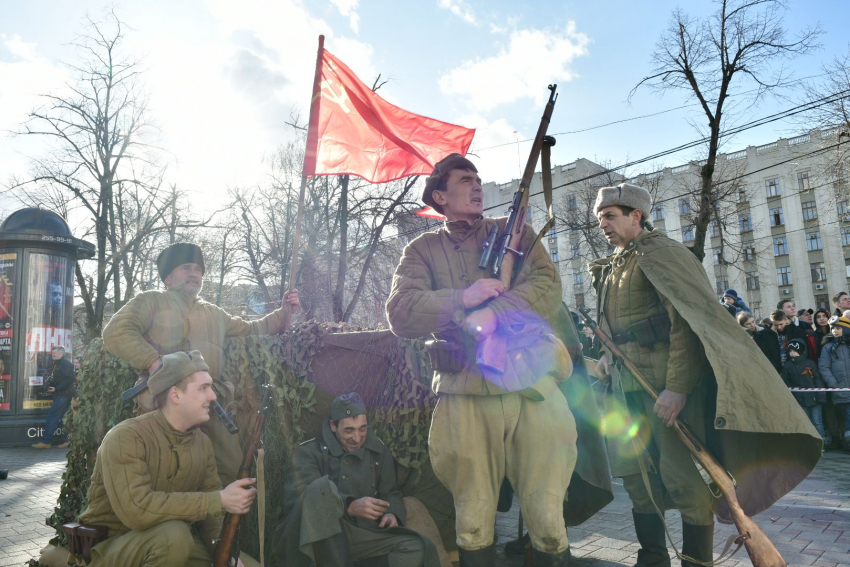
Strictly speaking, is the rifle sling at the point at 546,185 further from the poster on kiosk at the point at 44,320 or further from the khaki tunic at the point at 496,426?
the poster on kiosk at the point at 44,320

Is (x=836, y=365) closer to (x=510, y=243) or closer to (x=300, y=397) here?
(x=300, y=397)

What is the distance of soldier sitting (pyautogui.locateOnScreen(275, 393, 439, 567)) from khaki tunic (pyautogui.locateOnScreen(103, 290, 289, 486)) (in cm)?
60

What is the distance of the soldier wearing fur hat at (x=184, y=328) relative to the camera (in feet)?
13.5

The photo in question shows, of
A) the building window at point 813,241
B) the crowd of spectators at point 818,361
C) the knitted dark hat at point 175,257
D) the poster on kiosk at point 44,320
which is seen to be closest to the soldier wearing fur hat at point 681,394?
the knitted dark hat at point 175,257

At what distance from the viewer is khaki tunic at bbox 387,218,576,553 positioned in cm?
252

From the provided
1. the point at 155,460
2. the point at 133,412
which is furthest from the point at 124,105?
the point at 155,460

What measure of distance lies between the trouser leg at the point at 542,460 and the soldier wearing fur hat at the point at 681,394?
0.84m

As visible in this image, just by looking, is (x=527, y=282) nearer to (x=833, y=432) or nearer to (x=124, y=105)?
(x=833, y=432)

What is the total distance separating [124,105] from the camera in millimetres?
17469

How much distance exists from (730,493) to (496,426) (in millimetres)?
1255

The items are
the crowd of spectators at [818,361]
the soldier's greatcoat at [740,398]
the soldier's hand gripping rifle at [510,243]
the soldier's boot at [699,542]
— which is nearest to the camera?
the soldier's hand gripping rifle at [510,243]

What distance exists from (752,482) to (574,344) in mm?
1175

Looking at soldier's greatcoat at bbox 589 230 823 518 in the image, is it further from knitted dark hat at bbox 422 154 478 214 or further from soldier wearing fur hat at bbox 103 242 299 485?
soldier wearing fur hat at bbox 103 242 299 485

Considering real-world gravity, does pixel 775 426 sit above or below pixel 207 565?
above
